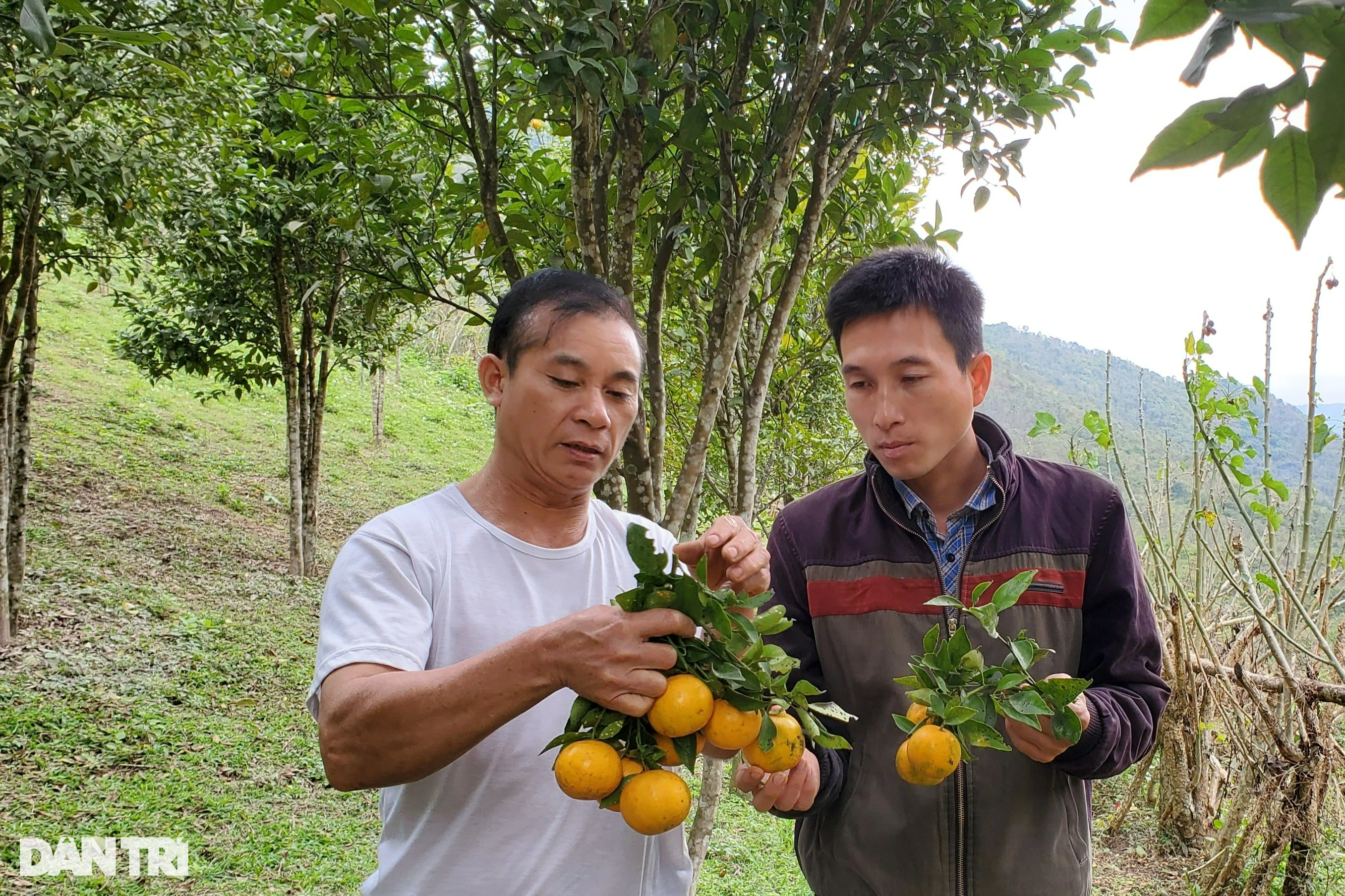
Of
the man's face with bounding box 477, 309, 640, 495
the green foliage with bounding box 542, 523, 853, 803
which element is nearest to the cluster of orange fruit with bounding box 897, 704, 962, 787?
the green foliage with bounding box 542, 523, 853, 803

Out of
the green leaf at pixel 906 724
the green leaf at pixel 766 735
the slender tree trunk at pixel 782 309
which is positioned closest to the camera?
the green leaf at pixel 766 735

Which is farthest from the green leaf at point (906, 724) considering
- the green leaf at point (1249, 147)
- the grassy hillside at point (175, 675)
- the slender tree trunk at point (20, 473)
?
the slender tree trunk at point (20, 473)

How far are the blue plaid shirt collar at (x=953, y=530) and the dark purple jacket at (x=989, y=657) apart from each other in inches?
0.6

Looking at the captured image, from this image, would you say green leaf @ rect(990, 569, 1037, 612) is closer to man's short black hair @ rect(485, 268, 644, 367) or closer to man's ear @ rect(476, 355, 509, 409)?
man's short black hair @ rect(485, 268, 644, 367)

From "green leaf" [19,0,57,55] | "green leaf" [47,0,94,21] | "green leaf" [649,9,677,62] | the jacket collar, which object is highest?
"green leaf" [649,9,677,62]

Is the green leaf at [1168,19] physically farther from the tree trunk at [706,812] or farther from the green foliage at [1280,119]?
the tree trunk at [706,812]

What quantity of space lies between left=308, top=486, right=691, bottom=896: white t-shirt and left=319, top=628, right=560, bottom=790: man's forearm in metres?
0.08

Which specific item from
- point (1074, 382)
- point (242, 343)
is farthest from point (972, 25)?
point (1074, 382)

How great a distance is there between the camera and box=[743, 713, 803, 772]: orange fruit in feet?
4.19

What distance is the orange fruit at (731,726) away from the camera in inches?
48.4

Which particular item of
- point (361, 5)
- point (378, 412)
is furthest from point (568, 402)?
point (378, 412)

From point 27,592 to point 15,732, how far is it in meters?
2.05

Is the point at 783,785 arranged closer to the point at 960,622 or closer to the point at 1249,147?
the point at 960,622

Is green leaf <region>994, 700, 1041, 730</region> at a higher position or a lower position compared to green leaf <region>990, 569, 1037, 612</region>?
lower
